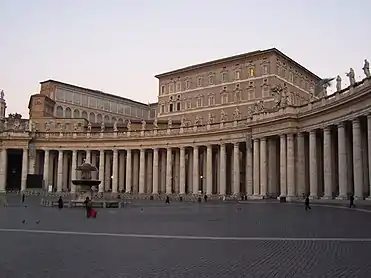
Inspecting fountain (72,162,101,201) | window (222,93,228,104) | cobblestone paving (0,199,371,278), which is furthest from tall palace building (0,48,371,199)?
cobblestone paving (0,199,371,278)

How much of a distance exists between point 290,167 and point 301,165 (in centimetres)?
138

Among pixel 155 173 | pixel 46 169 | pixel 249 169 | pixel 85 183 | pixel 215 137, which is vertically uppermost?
pixel 215 137

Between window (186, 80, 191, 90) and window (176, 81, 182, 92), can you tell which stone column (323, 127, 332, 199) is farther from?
window (176, 81, 182, 92)

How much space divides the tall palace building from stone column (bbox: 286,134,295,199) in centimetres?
12

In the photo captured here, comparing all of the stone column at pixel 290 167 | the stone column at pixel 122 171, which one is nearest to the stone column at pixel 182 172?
the stone column at pixel 122 171

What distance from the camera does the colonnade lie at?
49406mm

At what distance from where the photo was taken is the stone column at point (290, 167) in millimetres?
58281

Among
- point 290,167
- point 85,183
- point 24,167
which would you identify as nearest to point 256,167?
point 290,167

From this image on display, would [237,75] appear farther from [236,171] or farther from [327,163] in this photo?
[327,163]

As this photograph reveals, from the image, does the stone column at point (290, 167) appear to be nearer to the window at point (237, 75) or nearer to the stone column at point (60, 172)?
the window at point (237, 75)

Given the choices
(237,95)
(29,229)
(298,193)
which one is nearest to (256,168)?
(298,193)

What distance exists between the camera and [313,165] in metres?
54.8

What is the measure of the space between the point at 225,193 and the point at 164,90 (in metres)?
50.6

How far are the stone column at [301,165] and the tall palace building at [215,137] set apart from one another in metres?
0.12
